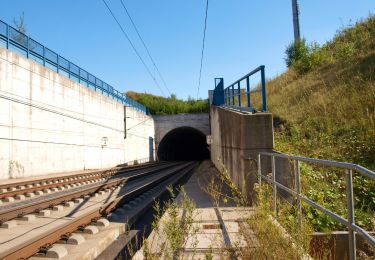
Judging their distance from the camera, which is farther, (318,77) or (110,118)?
(110,118)

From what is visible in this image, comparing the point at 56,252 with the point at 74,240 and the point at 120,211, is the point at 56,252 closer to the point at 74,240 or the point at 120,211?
the point at 74,240

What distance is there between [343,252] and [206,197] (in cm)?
504

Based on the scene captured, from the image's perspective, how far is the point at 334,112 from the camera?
11797 mm

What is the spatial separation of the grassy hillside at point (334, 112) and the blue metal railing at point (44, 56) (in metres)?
11.3

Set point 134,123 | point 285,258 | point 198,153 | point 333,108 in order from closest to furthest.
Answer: point 285,258
point 333,108
point 134,123
point 198,153

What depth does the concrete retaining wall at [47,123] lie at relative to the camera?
16.1 metres

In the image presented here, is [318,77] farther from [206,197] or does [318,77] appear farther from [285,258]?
[285,258]

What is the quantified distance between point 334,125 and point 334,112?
38.2 inches

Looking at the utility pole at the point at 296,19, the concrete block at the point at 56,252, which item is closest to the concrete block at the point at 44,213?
the concrete block at the point at 56,252

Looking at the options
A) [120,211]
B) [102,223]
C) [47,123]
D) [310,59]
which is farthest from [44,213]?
[310,59]

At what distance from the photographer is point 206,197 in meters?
9.88

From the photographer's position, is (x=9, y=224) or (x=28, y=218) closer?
(x=9, y=224)

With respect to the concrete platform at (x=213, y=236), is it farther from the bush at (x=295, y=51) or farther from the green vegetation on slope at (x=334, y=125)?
the bush at (x=295, y=51)

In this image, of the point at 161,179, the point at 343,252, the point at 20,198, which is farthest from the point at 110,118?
the point at 343,252
